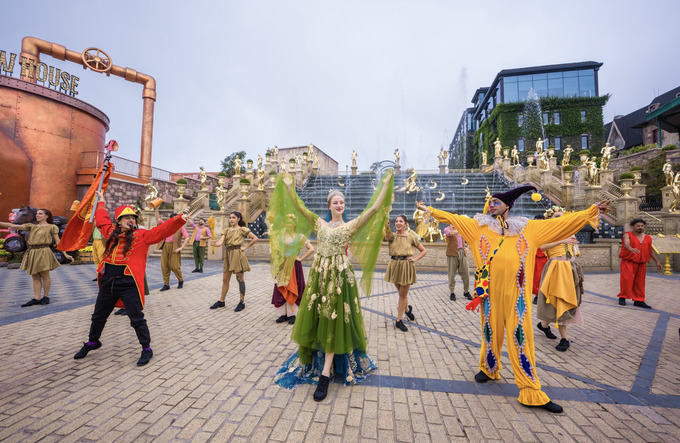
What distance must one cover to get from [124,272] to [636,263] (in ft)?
34.5

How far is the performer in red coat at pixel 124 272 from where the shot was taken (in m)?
3.96

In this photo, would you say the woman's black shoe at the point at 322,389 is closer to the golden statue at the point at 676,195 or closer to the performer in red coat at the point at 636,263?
the performer in red coat at the point at 636,263

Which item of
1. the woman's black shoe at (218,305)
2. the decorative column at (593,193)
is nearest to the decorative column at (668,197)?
the decorative column at (593,193)

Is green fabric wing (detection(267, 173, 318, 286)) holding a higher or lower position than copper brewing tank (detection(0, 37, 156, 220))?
lower

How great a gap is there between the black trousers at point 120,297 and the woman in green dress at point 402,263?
3.75 metres

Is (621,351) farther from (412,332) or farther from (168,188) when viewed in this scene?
(168,188)

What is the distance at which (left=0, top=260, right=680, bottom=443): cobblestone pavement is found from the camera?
2613 millimetres

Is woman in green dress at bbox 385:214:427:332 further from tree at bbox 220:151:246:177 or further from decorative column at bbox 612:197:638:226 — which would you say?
tree at bbox 220:151:246:177

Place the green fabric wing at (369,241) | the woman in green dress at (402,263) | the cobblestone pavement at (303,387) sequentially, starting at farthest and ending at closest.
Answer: the woman in green dress at (402,263) → the green fabric wing at (369,241) → the cobblestone pavement at (303,387)

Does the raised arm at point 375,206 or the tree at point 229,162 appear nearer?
the raised arm at point 375,206

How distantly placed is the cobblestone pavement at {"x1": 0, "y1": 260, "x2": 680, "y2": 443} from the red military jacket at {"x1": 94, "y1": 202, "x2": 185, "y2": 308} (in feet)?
3.79

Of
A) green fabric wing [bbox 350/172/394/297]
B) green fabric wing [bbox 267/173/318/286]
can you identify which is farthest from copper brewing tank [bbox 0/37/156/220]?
green fabric wing [bbox 350/172/394/297]

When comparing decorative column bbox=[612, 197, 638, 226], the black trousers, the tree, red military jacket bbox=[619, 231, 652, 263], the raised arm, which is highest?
the tree

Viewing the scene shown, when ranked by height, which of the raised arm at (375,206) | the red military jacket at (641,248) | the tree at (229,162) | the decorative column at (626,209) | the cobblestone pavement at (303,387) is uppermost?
the tree at (229,162)
